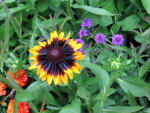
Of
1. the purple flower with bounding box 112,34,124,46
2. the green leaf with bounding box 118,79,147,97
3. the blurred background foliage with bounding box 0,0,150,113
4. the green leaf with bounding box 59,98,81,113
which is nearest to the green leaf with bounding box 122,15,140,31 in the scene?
the blurred background foliage with bounding box 0,0,150,113

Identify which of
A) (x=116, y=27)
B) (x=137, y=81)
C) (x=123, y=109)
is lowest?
(x=123, y=109)

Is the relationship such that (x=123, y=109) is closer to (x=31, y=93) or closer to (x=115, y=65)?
(x=115, y=65)

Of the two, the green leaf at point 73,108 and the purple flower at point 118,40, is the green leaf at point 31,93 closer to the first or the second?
the green leaf at point 73,108

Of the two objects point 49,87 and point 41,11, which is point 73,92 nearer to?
point 49,87

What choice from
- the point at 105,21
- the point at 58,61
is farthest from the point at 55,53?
the point at 105,21

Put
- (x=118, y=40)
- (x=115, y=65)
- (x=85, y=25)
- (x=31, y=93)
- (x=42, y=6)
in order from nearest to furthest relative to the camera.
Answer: (x=115, y=65), (x=31, y=93), (x=118, y=40), (x=85, y=25), (x=42, y=6)

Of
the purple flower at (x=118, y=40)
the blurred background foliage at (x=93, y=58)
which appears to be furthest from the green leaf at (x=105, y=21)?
the purple flower at (x=118, y=40)

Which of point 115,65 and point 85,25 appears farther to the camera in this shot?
point 85,25

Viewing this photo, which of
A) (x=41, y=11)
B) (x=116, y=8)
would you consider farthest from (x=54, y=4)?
(x=116, y=8)
